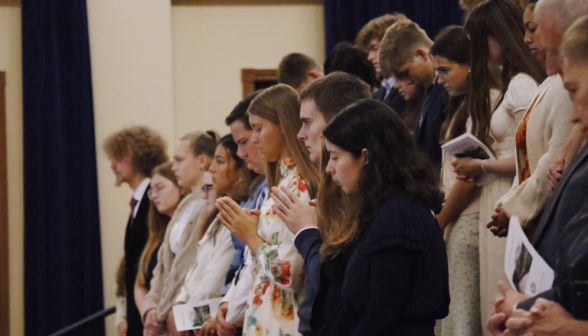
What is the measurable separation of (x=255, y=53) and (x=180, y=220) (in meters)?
3.01

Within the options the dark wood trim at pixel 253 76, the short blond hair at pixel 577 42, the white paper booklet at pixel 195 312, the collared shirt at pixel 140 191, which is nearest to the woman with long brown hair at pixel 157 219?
the collared shirt at pixel 140 191

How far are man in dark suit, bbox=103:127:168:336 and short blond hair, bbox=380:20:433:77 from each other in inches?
76.3

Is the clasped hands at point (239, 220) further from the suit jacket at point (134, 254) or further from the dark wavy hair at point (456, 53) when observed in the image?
the suit jacket at point (134, 254)

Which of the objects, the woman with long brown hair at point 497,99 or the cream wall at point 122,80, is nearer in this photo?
the woman with long brown hair at point 497,99

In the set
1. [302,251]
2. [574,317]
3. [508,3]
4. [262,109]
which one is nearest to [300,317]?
[302,251]

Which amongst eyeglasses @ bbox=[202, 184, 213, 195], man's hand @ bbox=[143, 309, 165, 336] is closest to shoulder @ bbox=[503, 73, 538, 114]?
eyeglasses @ bbox=[202, 184, 213, 195]

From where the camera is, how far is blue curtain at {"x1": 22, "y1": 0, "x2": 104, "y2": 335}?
249 inches

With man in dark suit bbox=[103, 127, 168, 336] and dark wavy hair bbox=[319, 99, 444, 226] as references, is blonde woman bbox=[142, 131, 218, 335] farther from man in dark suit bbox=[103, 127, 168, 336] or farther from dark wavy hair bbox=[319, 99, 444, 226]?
dark wavy hair bbox=[319, 99, 444, 226]

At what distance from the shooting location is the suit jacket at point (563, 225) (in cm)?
141

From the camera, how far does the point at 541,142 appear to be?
85.3 inches

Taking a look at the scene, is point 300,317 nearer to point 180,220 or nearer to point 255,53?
point 180,220

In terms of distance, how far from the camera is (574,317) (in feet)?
4.57

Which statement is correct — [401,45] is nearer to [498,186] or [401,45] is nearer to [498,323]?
[498,186]

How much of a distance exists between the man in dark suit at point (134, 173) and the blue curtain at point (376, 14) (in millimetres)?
2158
